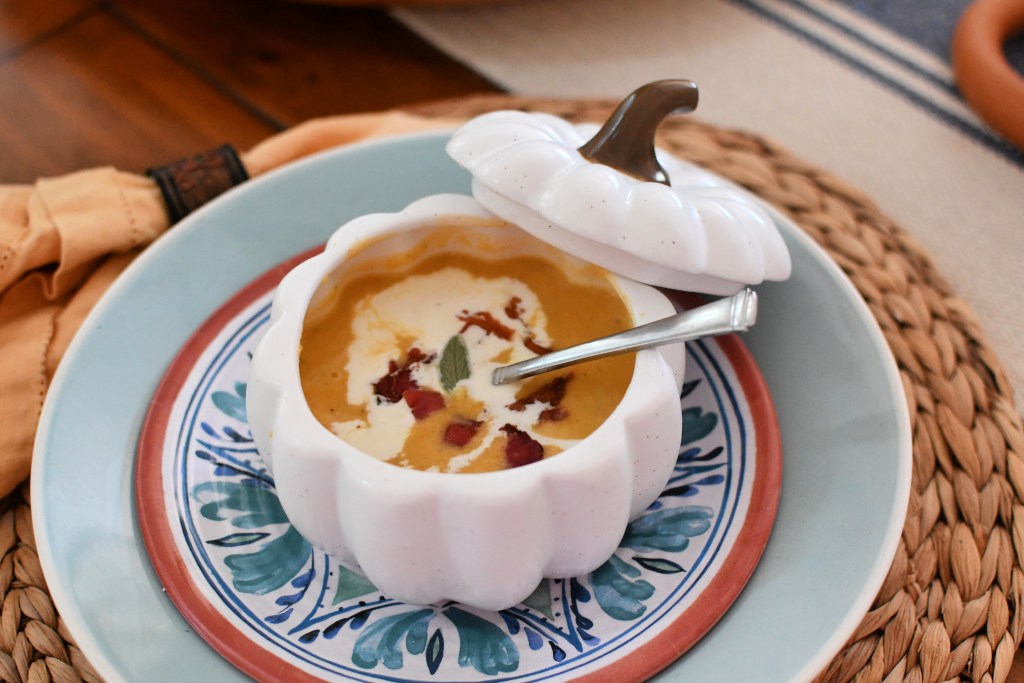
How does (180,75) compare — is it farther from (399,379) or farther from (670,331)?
(670,331)

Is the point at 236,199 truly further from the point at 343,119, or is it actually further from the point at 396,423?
the point at 396,423

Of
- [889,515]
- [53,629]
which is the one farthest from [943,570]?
[53,629]

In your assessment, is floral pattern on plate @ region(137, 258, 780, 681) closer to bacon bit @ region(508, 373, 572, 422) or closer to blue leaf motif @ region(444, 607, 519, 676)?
blue leaf motif @ region(444, 607, 519, 676)

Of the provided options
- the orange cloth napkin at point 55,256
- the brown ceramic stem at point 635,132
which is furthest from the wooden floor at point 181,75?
the brown ceramic stem at point 635,132

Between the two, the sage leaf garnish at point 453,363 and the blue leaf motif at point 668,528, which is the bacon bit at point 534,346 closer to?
the sage leaf garnish at point 453,363

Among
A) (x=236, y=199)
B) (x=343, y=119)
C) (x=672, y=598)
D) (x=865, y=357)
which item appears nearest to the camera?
(x=672, y=598)

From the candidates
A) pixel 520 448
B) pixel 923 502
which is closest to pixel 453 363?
pixel 520 448
